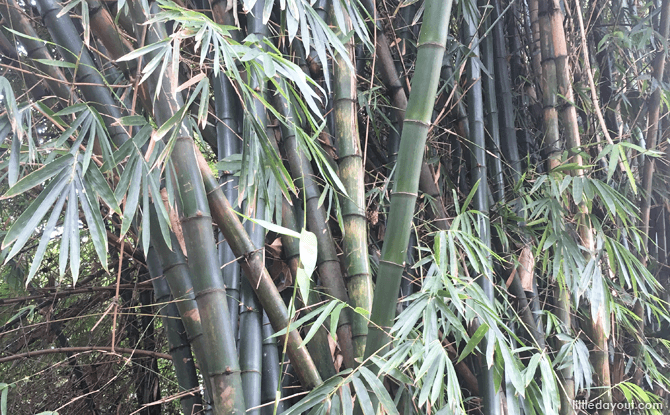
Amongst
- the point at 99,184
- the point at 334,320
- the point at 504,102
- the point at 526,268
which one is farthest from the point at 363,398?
the point at 504,102

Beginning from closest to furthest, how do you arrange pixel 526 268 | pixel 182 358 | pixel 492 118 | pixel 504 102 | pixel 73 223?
1. pixel 73 223
2. pixel 182 358
3. pixel 526 268
4. pixel 492 118
5. pixel 504 102

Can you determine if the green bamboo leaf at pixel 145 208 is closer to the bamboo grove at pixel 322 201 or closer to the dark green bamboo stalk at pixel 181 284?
the bamboo grove at pixel 322 201

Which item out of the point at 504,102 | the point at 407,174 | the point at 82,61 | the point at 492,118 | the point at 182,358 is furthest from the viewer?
the point at 504,102

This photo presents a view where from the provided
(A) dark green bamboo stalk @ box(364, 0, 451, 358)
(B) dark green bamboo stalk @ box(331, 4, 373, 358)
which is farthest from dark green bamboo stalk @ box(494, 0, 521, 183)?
(A) dark green bamboo stalk @ box(364, 0, 451, 358)

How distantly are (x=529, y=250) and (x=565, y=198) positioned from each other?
0.60 feet

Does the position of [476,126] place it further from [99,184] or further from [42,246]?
[42,246]

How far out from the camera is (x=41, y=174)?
2.42ft

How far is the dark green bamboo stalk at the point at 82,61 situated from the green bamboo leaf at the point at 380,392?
661mm

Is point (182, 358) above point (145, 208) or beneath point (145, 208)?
beneath

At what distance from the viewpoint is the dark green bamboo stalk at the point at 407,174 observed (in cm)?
86

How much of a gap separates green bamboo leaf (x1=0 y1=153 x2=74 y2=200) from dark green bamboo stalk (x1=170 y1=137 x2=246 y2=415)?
0.18 meters

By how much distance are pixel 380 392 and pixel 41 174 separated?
24.5 inches

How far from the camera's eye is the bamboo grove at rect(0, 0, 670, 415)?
0.82 metres

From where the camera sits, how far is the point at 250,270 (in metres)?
0.93
